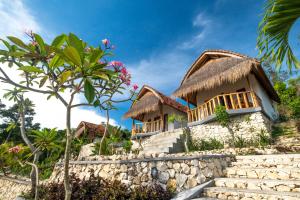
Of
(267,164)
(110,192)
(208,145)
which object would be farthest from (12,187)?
(267,164)

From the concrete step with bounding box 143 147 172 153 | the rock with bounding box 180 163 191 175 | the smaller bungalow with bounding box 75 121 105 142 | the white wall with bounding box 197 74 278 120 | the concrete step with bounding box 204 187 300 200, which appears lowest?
the concrete step with bounding box 204 187 300 200

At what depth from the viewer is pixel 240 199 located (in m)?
2.87

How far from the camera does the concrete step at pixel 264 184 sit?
113 inches

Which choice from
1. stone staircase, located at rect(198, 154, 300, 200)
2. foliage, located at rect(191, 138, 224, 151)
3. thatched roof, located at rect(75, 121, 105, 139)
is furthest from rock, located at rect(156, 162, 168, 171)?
thatched roof, located at rect(75, 121, 105, 139)

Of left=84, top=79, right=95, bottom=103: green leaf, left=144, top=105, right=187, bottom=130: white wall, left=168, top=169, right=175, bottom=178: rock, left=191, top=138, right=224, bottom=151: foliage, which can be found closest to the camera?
left=84, top=79, right=95, bottom=103: green leaf

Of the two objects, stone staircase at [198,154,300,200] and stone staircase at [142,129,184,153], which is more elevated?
stone staircase at [142,129,184,153]

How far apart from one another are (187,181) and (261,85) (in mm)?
9931

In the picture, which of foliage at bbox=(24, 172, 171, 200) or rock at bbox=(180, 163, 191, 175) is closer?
foliage at bbox=(24, 172, 171, 200)

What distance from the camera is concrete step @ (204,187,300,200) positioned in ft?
8.50

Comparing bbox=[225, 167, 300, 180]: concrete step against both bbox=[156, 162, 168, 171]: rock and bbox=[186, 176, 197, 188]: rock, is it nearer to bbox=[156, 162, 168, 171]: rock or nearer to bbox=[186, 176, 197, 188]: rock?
bbox=[186, 176, 197, 188]: rock

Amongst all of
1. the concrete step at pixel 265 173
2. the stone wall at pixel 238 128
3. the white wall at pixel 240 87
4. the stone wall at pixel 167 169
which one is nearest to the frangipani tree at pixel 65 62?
the stone wall at pixel 167 169

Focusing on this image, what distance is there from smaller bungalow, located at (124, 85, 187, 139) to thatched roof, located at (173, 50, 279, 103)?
241cm

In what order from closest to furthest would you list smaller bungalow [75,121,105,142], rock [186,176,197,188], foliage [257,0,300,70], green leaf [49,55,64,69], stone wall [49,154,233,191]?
foliage [257,0,300,70]
green leaf [49,55,64,69]
rock [186,176,197,188]
stone wall [49,154,233,191]
smaller bungalow [75,121,105,142]

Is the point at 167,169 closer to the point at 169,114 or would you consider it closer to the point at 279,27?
the point at 279,27
